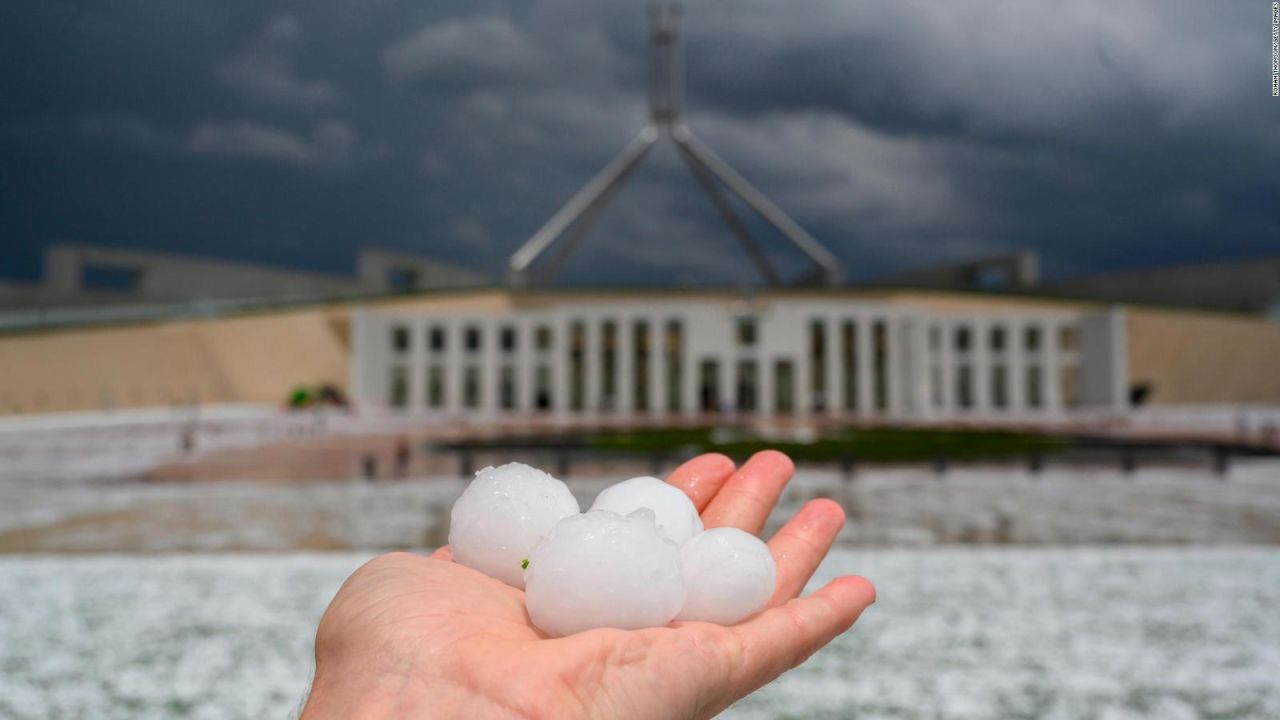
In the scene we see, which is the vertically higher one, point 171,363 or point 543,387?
point 171,363

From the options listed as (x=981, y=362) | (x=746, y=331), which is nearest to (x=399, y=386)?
(x=746, y=331)

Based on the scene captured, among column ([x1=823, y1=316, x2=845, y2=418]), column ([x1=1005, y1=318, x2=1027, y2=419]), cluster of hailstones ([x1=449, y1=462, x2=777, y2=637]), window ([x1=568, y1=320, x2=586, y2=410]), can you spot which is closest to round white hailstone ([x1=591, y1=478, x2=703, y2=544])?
cluster of hailstones ([x1=449, y1=462, x2=777, y2=637])

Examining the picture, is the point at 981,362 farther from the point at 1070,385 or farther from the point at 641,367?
A: the point at 641,367

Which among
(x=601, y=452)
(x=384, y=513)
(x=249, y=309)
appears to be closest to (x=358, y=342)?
(x=249, y=309)

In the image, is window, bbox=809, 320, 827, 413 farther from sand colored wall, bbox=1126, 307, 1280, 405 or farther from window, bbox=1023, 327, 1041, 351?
sand colored wall, bbox=1126, 307, 1280, 405

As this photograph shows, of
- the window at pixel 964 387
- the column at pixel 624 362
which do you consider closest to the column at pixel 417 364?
the column at pixel 624 362
